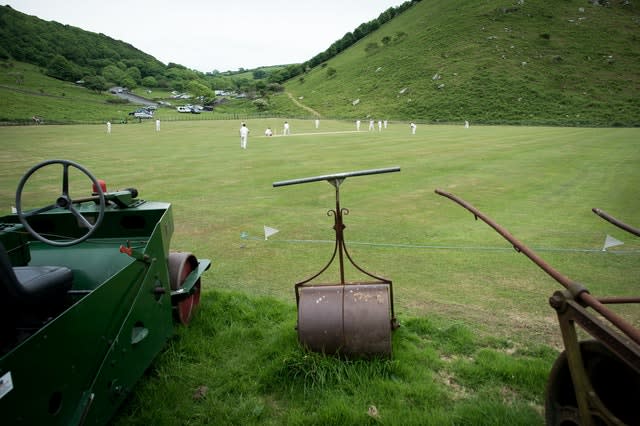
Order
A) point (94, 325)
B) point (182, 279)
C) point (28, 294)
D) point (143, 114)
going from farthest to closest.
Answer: point (143, 114) < point (182, 279) < point (94, 325) < point (28, 294)

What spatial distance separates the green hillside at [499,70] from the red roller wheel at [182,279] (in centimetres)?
6474

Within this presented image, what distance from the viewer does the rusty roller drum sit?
3779 millimetres

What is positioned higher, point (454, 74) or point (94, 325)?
point (454, 74)

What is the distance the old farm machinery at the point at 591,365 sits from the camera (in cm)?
203

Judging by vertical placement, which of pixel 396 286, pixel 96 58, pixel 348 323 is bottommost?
pixel 396 286

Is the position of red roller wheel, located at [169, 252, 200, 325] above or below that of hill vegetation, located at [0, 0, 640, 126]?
below

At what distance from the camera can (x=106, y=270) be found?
407cm

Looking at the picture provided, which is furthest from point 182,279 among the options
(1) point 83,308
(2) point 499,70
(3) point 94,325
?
(2) point 499,70

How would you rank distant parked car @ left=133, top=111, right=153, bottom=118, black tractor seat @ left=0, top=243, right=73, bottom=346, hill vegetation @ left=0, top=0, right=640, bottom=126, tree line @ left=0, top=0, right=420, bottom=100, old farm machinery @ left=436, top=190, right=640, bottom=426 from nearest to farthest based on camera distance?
old farm machinery @ left=436, top=190, right=640, bottom=426 → black tractor seat @ left=0, top=243, right=73, bottom=346 → hill vegetation @ left=0, top=0, right=640, bottom=126 → distant parked car @ left=133, top=111, right=153, bottom=118 → tree line @ left=0, top=0, right=420, bottom=100

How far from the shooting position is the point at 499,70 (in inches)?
3211

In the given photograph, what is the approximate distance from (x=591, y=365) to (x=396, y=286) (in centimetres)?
364

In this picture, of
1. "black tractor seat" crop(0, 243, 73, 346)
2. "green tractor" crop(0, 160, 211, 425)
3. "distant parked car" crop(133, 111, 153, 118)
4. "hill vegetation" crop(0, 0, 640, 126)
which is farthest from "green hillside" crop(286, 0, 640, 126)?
"black tractor seat" crop(0, 243, 73, 346)

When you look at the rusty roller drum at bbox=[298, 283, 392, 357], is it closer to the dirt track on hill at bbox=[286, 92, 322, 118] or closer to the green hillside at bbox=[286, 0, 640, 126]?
the green hillside at bbox=[286, 0, 640, 126]

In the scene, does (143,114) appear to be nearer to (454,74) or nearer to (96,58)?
(454,74)
